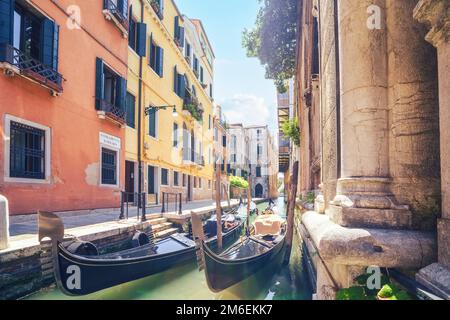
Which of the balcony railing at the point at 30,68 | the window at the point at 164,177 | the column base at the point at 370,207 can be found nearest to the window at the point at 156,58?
the window at the point at 164,177

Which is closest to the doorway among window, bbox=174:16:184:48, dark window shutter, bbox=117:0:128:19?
dark window shutter, bbox=117:0:128:19

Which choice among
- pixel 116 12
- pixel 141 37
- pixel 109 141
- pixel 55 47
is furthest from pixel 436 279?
pixel 141 37

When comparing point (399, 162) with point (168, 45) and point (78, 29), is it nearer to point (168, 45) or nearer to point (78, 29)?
point (78, 29)

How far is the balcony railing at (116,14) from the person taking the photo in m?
8.20

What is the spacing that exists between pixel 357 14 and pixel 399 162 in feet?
3.99

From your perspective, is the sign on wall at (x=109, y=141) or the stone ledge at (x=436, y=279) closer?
the stone ledge at (x=436, y=279)

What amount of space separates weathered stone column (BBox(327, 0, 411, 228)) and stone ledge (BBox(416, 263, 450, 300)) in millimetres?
441

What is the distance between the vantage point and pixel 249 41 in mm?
11328

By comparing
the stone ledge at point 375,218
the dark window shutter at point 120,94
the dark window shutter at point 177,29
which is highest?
the dark window shutter at point 177,29

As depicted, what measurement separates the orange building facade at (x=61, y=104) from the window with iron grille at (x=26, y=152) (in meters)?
A: 0.02

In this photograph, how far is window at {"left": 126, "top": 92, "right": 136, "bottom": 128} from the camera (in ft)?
32.9

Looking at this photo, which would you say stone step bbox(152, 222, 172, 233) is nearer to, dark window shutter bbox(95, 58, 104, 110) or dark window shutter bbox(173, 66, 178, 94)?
dark window shutter bbox(95, 58, 104, 110)

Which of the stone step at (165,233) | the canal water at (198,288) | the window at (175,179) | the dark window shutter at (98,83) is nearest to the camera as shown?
the canal water at (198,288)

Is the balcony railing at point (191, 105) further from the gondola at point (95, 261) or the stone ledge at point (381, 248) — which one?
the stone ledge at point (381, 248)
